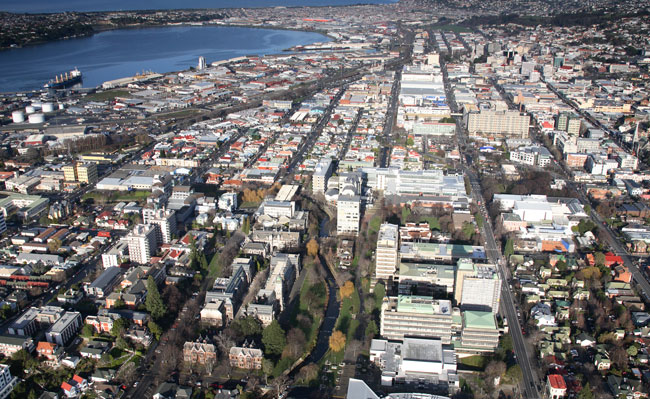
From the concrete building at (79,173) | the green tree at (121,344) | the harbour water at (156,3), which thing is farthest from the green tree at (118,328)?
the harbour water at (156,3)

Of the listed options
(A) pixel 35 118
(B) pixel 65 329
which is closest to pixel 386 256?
(B) pixel 65 329

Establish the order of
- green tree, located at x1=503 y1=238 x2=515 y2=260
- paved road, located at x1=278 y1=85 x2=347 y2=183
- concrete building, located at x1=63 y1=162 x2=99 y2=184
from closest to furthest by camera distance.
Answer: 1. green tree, located at x1=503 y1=238 x2=515 y2=260
2. concrete building, located at x1=63 y1=162 x2=99 y2=184
3. paved road, located at x1=278 y1=85 x2=347 y2=183

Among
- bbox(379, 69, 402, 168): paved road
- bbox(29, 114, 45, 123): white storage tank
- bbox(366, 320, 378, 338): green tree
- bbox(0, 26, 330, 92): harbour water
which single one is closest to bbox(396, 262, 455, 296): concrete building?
bbox(366, 320, 378, 338): green tree

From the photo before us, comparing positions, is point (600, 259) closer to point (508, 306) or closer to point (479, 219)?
point (508, 306)

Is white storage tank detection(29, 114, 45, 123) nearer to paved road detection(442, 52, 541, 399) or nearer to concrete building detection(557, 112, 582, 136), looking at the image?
paved road detection(442, 52, 541, 399)

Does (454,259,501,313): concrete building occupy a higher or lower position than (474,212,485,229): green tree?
higher

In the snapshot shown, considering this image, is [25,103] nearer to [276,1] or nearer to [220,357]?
[220,357]
